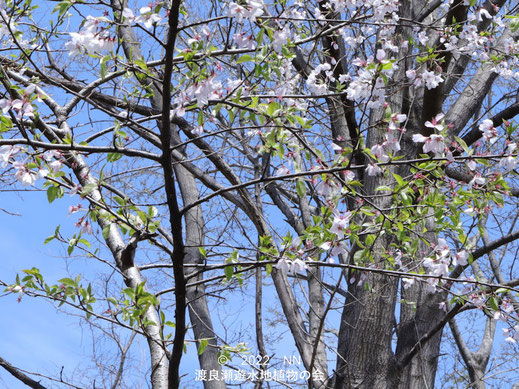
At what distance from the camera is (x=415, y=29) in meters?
4.95

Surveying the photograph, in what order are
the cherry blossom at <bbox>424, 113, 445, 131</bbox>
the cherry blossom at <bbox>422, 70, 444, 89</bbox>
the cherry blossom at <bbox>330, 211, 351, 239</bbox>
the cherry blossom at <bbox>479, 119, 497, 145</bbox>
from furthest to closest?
the cherry blossom at <bbox>422, 70, 444, 89</bbox> < the cherry blossom at <bbox>479, 119, 497, 145</bbox> < the cherry blossom at <bbox>330, 211, 351, 239</bbox> < the cherry blossom at <bbox>424, 113, 445, 131</bbox>

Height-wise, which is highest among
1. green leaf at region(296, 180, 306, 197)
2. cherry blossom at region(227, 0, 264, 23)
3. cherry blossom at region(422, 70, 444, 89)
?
cherry blossom at region(422, 70, 444, 89)

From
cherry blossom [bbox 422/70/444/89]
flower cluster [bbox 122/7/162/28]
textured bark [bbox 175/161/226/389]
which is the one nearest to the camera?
flower cluster [bbox 122/7/162/28]

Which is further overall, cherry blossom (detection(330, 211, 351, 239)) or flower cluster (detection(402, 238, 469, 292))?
flower cluster (detection(402, 238, 469, 292))

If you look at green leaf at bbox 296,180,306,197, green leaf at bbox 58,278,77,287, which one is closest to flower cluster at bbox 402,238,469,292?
green leaf at bbox 296,180,306,197

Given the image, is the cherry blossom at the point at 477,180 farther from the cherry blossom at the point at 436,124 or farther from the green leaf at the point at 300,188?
the green leaf at the point at 300,188

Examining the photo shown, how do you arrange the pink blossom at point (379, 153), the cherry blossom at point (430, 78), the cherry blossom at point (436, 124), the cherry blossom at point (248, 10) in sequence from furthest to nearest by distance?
the cherry blossom at point (430, 78), the pink blossom at point (379, 153), the cherry blossom at point (436, 124), the cherry blossom at point (248, 10)

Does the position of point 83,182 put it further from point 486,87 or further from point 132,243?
point 486,87

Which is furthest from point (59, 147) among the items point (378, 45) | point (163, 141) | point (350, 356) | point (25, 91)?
point (378, 45)

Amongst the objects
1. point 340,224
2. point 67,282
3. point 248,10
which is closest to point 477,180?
point 340,224

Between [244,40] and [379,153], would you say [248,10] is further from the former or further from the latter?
[379,153]

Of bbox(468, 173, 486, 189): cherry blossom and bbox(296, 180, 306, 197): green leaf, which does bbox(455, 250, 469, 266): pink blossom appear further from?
bbox(296, 180, 306, 197): green leaf

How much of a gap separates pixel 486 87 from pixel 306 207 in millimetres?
1806

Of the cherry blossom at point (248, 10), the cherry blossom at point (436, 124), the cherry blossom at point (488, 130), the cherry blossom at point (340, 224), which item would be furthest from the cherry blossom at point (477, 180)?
the cherry blossom at point (248, 10)
